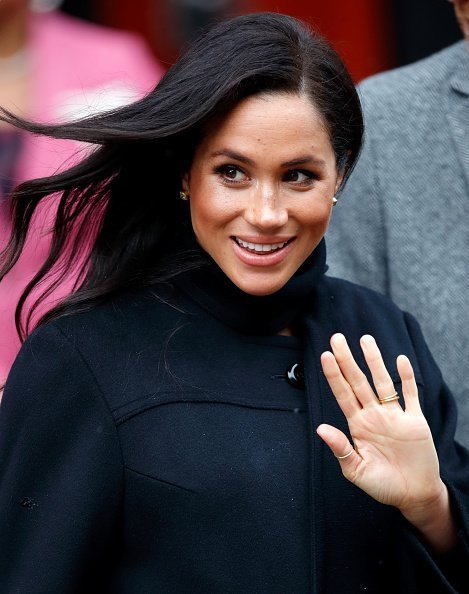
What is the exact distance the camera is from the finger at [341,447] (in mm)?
2297

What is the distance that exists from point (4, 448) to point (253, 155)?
68 cm

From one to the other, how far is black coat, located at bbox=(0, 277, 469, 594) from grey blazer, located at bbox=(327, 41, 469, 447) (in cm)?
72

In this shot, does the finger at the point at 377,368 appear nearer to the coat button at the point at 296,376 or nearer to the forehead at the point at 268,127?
the coat button at the point at 296,376

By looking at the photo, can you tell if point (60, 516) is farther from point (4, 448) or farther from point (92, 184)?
point (92, 184)

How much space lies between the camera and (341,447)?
230cm

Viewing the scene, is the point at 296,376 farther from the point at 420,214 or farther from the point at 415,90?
the point at 415,90

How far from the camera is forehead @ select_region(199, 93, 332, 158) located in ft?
7.72

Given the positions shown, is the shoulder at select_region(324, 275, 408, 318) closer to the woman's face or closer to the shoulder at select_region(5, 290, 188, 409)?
the woman's face

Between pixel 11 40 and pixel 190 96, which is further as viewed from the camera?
pixel 11 40

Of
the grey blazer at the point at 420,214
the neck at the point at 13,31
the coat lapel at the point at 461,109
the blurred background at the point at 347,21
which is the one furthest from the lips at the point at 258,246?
the blurred background at the point at 347,21

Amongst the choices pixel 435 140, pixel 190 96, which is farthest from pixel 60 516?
pixel 435 140

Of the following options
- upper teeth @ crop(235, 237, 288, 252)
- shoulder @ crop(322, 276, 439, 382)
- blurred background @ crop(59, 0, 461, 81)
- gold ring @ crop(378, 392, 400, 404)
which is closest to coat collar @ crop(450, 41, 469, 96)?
shoulder @ crop(322, 276, 439, 382)

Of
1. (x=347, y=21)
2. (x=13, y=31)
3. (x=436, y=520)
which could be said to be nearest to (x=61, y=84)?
(x=13, y=31)

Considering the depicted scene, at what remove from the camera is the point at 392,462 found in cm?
237
